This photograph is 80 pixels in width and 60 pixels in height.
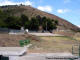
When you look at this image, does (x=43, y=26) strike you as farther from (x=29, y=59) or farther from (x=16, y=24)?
(x=29, y=59)

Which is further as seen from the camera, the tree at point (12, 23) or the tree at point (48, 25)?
the tree at point (48, 25)

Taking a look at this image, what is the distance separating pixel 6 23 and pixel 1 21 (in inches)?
174

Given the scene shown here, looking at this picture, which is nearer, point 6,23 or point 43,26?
point 6,23

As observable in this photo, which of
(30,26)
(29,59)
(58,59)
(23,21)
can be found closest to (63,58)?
(58,59)

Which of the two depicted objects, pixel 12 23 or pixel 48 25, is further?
pixel 48 25

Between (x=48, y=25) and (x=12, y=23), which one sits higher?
(x=12, y=23)

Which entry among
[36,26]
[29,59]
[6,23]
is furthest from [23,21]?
[29,59]

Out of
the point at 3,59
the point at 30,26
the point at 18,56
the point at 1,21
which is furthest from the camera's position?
the point at 30,26

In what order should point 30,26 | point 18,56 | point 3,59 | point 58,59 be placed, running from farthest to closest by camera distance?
point 30,26 → point 18,56 → point 58,59 → point 3,59

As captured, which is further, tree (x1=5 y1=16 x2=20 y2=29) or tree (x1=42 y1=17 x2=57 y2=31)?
tree (x1=42 y1=17 x2=57 y2=31)

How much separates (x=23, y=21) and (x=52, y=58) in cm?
10901

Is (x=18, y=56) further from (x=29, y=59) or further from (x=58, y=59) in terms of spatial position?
(x=58, y=59)

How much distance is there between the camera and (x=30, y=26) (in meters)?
116

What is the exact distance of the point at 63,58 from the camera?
14.7 m
